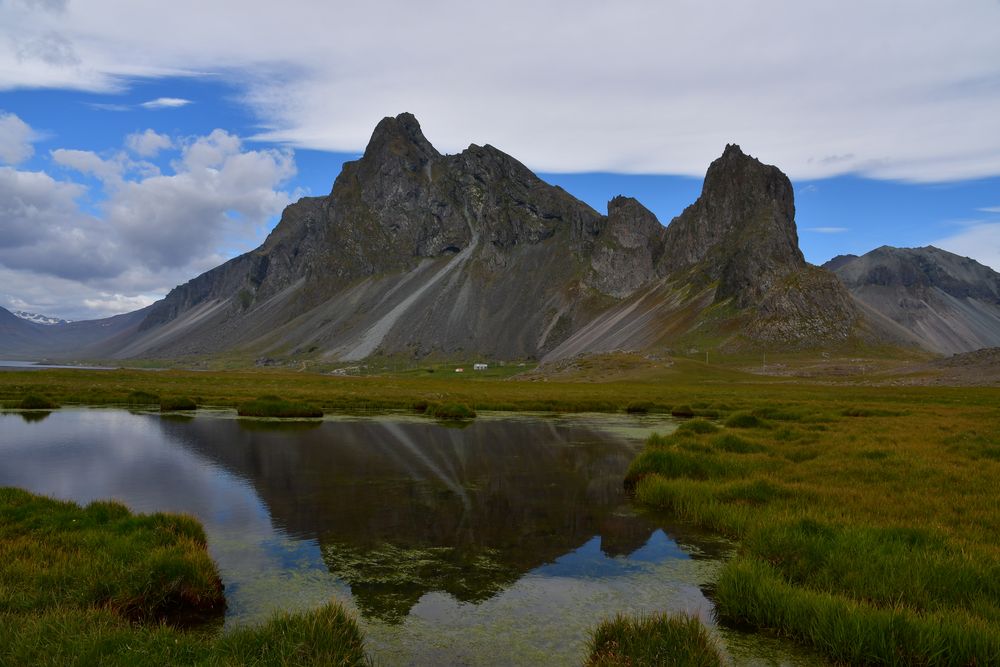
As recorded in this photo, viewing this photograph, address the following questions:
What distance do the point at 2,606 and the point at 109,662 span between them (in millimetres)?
4273

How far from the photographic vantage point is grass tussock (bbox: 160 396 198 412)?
63719mm

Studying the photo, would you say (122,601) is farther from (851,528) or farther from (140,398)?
(140,398)

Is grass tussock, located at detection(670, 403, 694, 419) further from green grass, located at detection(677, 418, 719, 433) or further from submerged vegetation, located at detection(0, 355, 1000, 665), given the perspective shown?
green grass, located at detection(677, 418, 719, 433)

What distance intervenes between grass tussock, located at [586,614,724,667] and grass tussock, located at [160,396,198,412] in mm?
63200

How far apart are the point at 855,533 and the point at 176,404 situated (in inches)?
2544

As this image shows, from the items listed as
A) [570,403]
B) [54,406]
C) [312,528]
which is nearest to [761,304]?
[570,403]

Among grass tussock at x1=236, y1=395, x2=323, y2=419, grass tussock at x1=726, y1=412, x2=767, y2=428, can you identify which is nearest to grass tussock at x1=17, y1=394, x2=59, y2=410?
grass tussock at x1=236, y1=395, x2=323, y2=419

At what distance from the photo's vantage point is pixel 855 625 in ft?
36.3

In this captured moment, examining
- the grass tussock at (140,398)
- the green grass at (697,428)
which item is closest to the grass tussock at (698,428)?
the green grass at (697,428)

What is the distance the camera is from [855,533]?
1611 cm

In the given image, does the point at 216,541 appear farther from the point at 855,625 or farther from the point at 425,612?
the point at 855,625

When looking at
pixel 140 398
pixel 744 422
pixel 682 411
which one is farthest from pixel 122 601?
pixel 140 398

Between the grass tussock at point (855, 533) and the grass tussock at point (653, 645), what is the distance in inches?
99.0

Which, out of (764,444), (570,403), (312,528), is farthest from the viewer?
(570,403)
